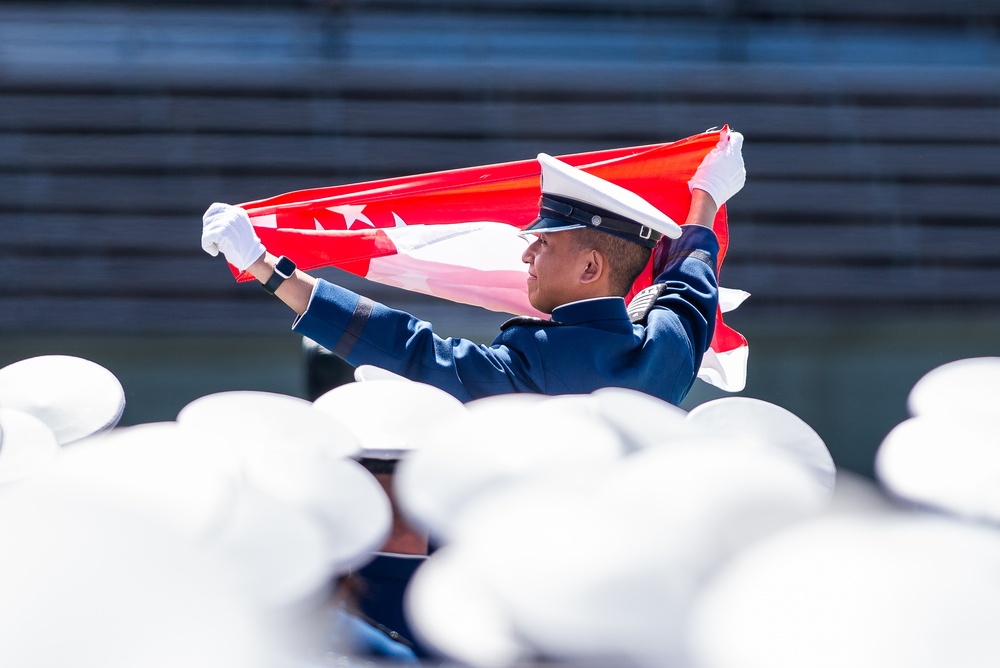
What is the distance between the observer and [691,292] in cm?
214

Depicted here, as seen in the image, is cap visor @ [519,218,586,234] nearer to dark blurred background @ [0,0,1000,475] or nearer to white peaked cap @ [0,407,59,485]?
white peaked cap @ [0,407,59,485]

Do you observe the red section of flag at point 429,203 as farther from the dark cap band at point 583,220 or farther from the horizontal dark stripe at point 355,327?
the horizontal dark stripe at point 355,327

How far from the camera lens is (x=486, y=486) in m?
0.75

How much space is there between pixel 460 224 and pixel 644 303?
64cm

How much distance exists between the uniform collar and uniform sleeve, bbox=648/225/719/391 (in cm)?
10

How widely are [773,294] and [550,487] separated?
468 centimetres

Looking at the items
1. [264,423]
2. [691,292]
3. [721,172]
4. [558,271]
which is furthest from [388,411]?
[721,172]

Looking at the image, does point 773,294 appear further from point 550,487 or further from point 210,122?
point 550,487

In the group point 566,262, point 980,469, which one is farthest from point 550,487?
point 566,262

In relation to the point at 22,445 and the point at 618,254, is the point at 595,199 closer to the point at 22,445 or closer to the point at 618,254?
the point at 618,254

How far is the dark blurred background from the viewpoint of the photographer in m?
4.96

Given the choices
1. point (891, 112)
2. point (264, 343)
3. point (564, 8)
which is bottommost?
point (264, 343)

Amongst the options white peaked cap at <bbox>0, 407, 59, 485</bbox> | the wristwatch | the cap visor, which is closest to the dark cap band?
the cap visor

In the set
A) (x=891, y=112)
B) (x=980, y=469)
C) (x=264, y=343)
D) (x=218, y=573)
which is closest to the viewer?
(x=218, y=573)
